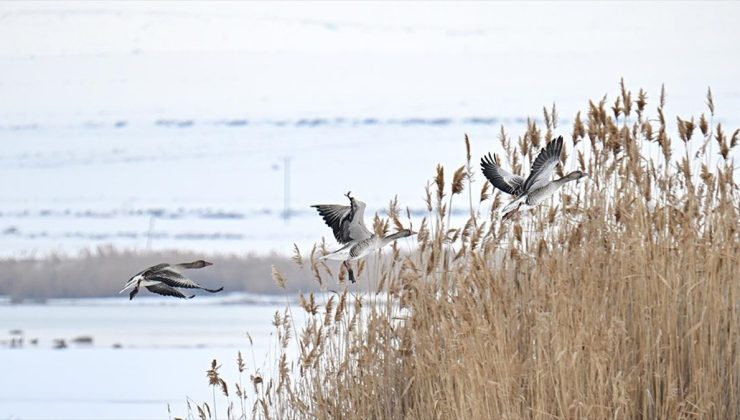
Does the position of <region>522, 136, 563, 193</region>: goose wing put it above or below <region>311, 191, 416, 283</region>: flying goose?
above

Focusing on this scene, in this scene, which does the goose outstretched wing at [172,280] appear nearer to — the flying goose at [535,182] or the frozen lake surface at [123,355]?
the frozen lake surface at [123,355]

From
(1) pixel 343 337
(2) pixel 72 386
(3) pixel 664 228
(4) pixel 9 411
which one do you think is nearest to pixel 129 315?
(2) pixel 72 386

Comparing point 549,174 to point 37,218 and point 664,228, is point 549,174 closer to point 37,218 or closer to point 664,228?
point 664,228

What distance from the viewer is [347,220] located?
480 centimetres

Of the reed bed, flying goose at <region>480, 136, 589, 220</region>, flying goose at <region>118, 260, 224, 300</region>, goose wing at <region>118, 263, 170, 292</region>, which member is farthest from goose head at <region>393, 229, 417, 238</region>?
goose wing at <region>118, 263, 170, 292</region>

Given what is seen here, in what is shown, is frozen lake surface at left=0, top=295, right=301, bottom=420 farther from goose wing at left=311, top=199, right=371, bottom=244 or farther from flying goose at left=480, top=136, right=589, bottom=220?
flying goose at left=480, top=136, right=589, bottom=220

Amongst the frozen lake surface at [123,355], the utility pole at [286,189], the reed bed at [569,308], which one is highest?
the utility pole at [286,189]

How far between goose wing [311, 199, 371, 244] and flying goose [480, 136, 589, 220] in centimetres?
53

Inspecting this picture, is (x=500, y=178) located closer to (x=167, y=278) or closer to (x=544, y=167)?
(x=544, y=167)

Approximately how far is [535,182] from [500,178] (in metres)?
0.32

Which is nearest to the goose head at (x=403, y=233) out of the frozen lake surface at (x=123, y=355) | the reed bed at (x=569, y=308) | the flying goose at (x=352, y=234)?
the flying goose at (x=352, y=234)

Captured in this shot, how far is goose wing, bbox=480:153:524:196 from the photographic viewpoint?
16.2 ft

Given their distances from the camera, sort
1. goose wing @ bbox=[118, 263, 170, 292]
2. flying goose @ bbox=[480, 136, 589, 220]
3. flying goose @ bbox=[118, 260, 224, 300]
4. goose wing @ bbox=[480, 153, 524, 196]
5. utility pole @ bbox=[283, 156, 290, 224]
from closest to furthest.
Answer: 1. goose wing @ bbox=[118, 263, 170, 292]
2. flying goose @ bbox=[118, 260, 224, 300]
3. flying goose @ bbox=[480, 136, 589, 220]
4. goose wing @ bbox=[480, 153, 524, 196]
5. utility pole @ bbox=[283, 156, 290, 224]

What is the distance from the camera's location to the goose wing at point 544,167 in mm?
4727
